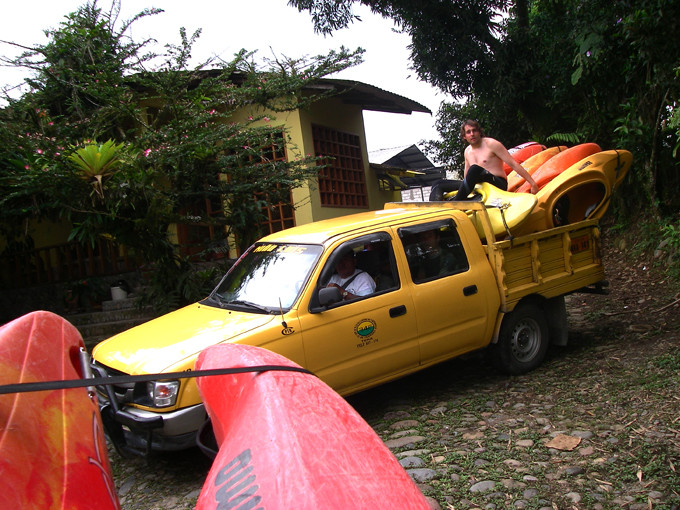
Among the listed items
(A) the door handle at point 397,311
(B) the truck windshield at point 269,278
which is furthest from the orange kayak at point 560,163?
(B) the truck windshield at point 269,278

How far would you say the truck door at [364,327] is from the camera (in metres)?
4.46

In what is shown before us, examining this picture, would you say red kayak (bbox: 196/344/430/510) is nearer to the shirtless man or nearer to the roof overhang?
the shirtless man

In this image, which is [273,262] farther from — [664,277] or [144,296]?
[664,277]

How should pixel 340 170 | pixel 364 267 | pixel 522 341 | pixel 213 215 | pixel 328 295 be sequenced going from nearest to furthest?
pixel 328 295 → pixel 364 267 → pixel 522 341 → pixel 213 215 → pixel 340 170

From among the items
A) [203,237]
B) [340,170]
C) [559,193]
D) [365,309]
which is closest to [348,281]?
[365,309]

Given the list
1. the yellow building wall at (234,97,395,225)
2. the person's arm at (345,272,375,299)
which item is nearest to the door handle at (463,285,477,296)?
the person's arm at (345,272,375,299)

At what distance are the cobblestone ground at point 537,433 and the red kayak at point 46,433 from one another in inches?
74.4

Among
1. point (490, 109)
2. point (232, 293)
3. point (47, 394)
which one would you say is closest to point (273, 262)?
point (232, 293)

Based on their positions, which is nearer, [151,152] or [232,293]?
[232,293]

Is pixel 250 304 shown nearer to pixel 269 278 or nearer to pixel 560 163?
pixel 269 278

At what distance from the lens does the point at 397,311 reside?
4840 mm

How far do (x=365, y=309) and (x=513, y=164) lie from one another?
2764 millimetres

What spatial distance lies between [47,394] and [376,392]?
398 cm

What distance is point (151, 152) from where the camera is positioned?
291 inches
